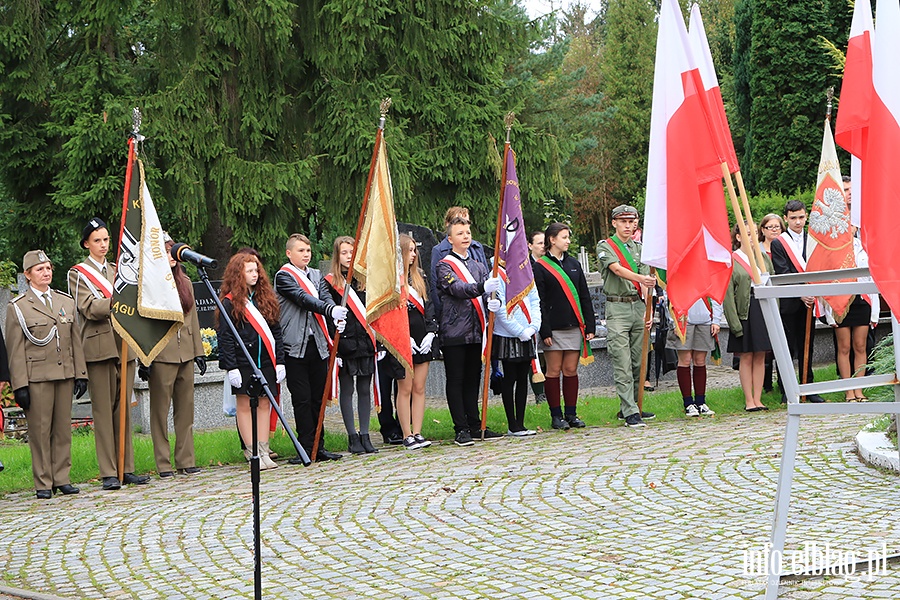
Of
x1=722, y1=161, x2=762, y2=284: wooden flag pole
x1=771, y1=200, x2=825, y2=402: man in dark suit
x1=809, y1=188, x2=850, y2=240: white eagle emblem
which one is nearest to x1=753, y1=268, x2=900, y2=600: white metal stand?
x1=722, y1=161, x2=762, y2=284: wooden flag pole

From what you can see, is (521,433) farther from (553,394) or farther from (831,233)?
(831,233)

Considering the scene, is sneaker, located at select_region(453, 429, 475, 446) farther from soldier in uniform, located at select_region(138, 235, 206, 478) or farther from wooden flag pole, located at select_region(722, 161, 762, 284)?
wooden flag pole, located at select_region(722, 161, 762, 284)

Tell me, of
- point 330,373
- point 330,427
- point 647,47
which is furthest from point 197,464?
point 647,47

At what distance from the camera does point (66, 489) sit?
9500 millimetres

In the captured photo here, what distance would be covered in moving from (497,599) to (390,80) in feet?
54.5

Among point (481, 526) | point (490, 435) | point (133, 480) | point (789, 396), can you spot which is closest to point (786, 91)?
point (490, 435)

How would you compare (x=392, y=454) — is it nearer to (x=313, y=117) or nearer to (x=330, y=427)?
(x=330, y=427)

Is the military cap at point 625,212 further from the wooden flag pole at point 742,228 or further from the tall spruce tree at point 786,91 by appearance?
the tall spruce tree at point 786,91

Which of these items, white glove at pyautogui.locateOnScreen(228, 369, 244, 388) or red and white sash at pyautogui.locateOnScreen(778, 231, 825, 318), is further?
red and white sash at pyautogui.locateOnScreen(778, 231, 825, 318)

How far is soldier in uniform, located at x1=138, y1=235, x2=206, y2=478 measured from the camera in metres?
10.2

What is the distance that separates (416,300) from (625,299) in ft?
7.14

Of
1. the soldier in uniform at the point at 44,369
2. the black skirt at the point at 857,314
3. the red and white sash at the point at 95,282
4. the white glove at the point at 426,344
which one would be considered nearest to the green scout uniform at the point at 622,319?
the white glove at the point at 426,344

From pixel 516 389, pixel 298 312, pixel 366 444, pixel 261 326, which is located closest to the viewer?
pixel 261 326

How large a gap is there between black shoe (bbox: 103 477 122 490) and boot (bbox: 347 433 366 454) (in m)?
2.14
